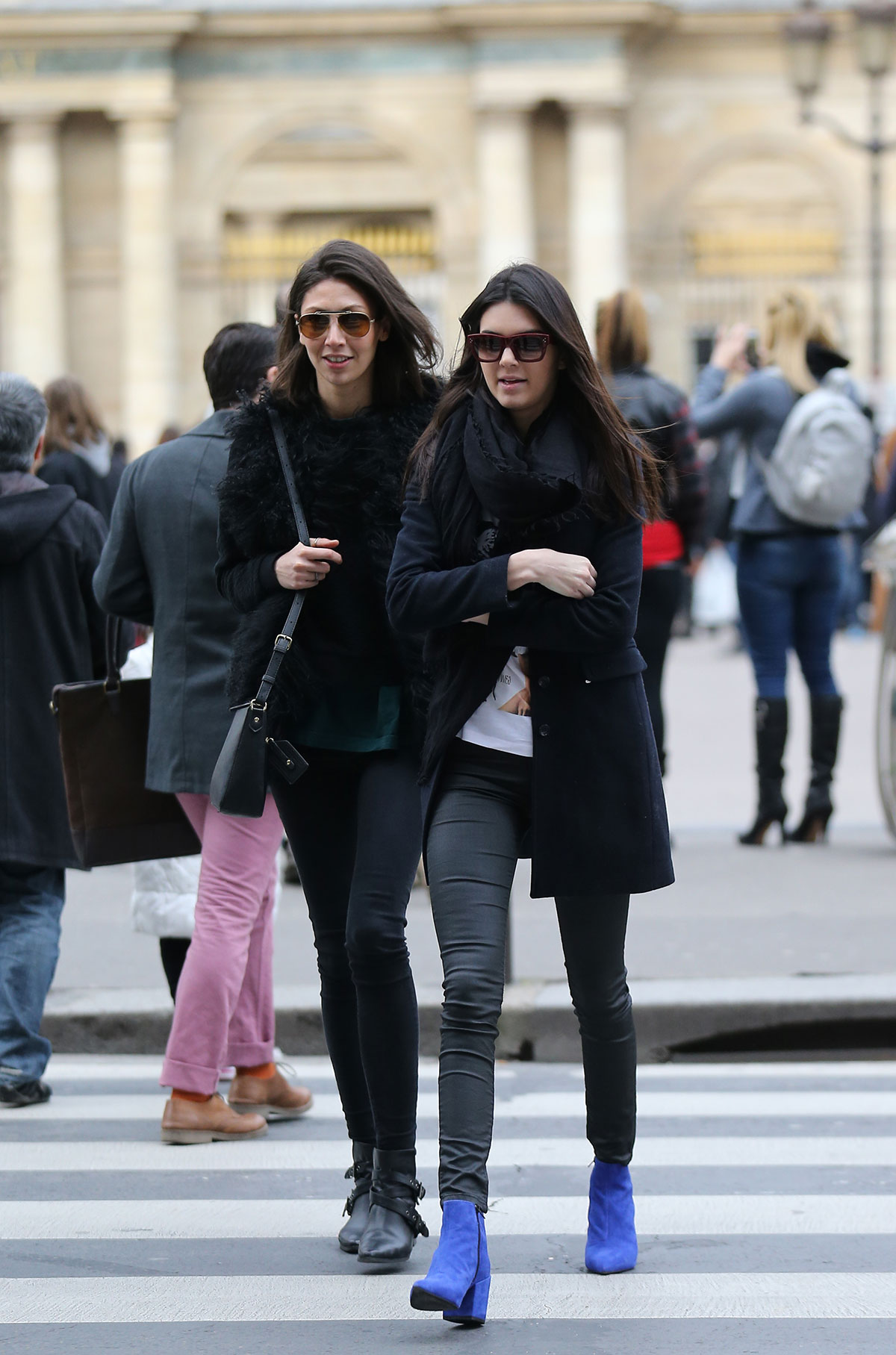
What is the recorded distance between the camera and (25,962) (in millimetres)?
5793

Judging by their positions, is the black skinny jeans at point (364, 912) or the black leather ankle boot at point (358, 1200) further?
the black leather ankle boot at point (358, 1200)

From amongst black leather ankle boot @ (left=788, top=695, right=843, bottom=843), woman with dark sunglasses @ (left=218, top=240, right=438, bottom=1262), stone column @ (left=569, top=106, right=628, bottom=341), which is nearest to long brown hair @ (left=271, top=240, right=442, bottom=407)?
woman with dark sunglasses @ (left=218, top=240, right=438, bottom=1262)

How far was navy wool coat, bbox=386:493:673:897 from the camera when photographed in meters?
4.05

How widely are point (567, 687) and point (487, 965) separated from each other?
0.51 metres

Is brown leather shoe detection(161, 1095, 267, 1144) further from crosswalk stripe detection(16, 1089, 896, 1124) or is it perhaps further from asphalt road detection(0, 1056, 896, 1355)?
crosswalk stripe detection(16, 1089, 896, 1124)

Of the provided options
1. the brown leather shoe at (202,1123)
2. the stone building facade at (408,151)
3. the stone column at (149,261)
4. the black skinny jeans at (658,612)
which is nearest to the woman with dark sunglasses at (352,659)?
the brown leather shoe at (202,1123)

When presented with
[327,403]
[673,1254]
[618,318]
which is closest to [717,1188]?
[673,1254]

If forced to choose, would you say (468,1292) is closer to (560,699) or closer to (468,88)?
(560,699)

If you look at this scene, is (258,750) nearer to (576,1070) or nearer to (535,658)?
(535,658)

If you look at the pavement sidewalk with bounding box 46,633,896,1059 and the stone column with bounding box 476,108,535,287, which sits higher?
the stone column with bounding box 476,108,535,287

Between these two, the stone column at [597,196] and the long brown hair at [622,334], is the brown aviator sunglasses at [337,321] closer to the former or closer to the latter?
the long brown hair at [622,334]

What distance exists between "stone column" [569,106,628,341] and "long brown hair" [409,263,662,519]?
25685 mm

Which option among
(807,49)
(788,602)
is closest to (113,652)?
(788,602)

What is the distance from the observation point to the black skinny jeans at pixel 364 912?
4.30 meters
